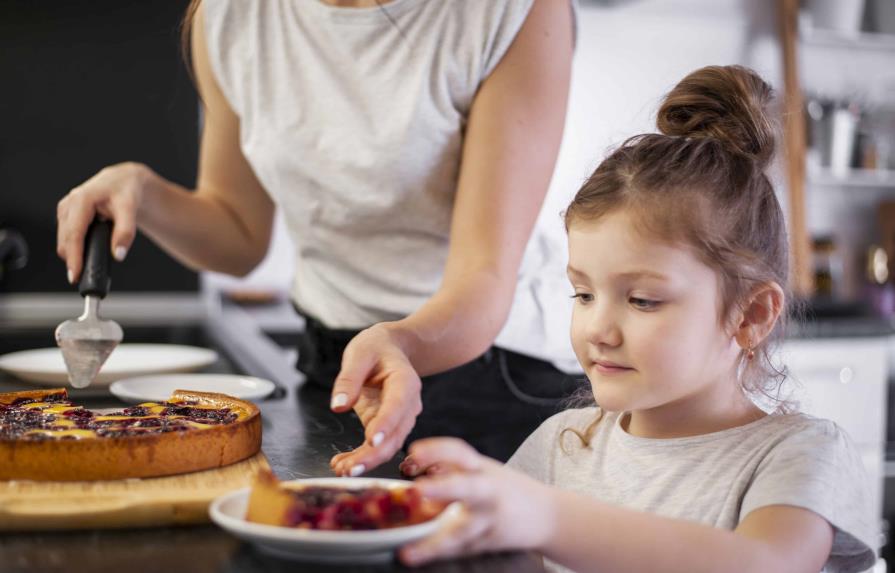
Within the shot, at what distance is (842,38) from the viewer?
3939 millimetres

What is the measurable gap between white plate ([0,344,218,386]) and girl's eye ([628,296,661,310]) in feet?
2.32

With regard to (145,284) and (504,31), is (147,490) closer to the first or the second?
(504,31)

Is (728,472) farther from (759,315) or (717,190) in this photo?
(717,190)

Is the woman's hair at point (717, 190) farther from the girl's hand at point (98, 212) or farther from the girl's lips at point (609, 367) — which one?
the girl's hand at point (98, 212)

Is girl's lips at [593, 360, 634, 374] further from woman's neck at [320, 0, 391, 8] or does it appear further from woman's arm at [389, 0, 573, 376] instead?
woman's neck at [320, 0, 391, 8]

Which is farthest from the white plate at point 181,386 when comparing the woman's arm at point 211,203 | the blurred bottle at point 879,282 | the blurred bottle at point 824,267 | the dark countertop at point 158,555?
the blurred bottle at point 879,282

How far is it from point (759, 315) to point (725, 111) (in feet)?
0.81

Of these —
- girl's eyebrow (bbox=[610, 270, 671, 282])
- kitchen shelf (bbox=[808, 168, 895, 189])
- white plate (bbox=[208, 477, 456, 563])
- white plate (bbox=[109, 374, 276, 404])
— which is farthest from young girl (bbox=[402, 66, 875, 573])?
kitchen shelf (bbox=[808, 168, 895, 189])

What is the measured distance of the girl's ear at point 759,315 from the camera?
1.09 meters

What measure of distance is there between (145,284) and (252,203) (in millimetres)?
1118

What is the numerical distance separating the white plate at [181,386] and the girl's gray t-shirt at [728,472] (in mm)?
353

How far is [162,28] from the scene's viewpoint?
2.81 metres

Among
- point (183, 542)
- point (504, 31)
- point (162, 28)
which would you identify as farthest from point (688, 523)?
point (162, 28)

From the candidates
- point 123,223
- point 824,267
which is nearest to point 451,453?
point 123,223
